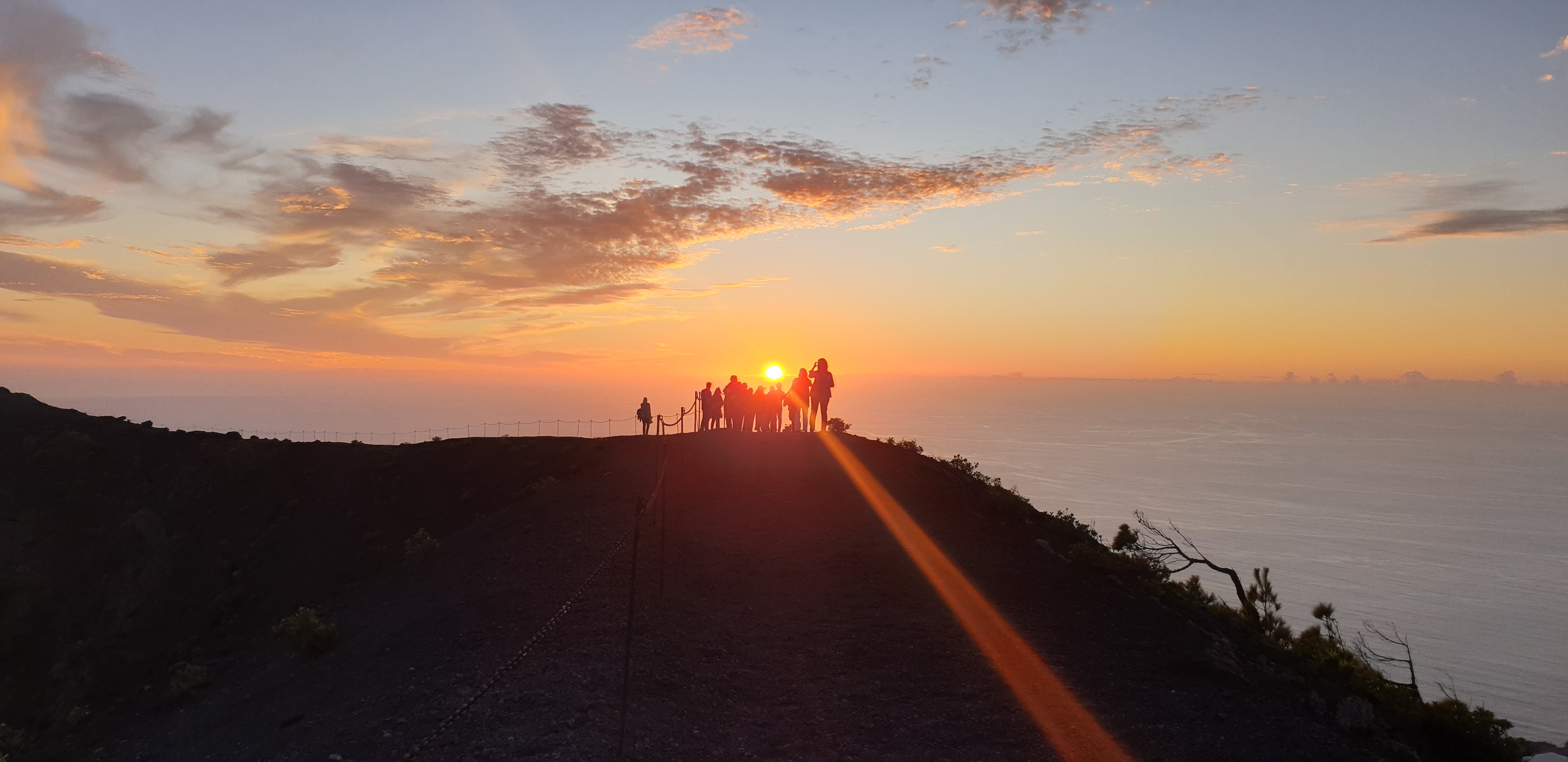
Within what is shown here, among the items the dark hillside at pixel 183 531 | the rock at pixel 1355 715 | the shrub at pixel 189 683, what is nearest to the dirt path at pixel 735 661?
the rock at pixel 1355 715

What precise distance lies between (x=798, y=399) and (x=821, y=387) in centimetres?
345

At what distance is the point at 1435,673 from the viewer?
84500 mm

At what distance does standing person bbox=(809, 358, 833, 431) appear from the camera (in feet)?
80.8

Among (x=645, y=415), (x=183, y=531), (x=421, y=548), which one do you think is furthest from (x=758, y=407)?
(x=183, y=531)

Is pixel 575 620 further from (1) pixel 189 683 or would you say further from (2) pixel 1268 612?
(2) pixel 1268 612

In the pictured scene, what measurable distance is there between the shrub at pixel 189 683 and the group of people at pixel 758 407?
14.2m

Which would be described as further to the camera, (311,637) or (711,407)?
(711,407)

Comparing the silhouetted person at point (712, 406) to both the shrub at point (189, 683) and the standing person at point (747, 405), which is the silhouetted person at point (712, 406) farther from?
the shrub at point (189, 683)

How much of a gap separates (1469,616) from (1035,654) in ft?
415

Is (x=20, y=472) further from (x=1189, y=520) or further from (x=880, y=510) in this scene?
(x=1189, y=520)

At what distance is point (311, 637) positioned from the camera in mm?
15047

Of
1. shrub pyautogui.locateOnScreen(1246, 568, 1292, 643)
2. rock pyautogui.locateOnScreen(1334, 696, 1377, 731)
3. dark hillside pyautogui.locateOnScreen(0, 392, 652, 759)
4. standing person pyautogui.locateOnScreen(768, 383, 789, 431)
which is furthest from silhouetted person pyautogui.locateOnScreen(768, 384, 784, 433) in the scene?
rock pyautogui.locateOnScreen(1334, 696, 1377, 731)

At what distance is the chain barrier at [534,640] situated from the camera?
7281 millimetres

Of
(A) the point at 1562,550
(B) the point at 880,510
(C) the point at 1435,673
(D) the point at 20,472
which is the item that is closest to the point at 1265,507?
(A) the point at 1562,550
